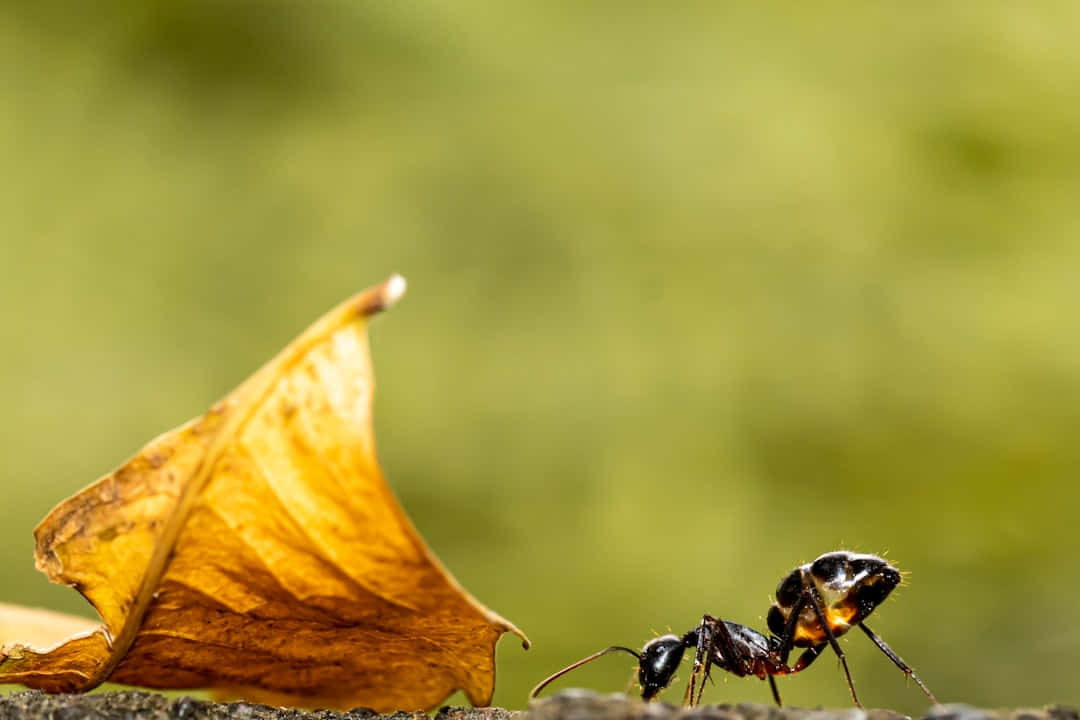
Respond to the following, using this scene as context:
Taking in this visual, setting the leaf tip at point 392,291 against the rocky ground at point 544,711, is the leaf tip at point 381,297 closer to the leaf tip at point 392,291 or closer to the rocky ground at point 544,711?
the leaf tip at point 392,291

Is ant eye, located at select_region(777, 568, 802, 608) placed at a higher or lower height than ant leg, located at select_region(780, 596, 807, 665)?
higher

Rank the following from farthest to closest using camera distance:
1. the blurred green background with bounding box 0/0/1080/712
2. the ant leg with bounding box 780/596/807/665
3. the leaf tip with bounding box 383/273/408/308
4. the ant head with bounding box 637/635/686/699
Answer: the blurred green background with bounding box 0/0/1080/712
the ant head with bounding box 637/635/686/699
the ant leg with bounding box 780/596/807/665
the leaf tip with bounding box 383/273/408/308

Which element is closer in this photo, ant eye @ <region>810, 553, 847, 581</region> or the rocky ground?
the rocky ground

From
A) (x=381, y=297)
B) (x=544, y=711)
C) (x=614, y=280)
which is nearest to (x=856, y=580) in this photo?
(x=544, y=711)

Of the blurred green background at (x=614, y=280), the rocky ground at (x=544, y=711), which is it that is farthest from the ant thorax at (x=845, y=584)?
the blurred green background at (x=614, y=280)

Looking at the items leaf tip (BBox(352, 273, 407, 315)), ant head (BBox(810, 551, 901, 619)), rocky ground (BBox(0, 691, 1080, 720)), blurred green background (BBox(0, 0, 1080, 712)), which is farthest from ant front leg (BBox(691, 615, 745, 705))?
blurred green background (BBox(0, 0, 1080, 712))

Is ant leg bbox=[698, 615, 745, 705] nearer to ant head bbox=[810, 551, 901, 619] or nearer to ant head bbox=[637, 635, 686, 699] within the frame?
ant head bbox=[637, 635, 686, 699]
